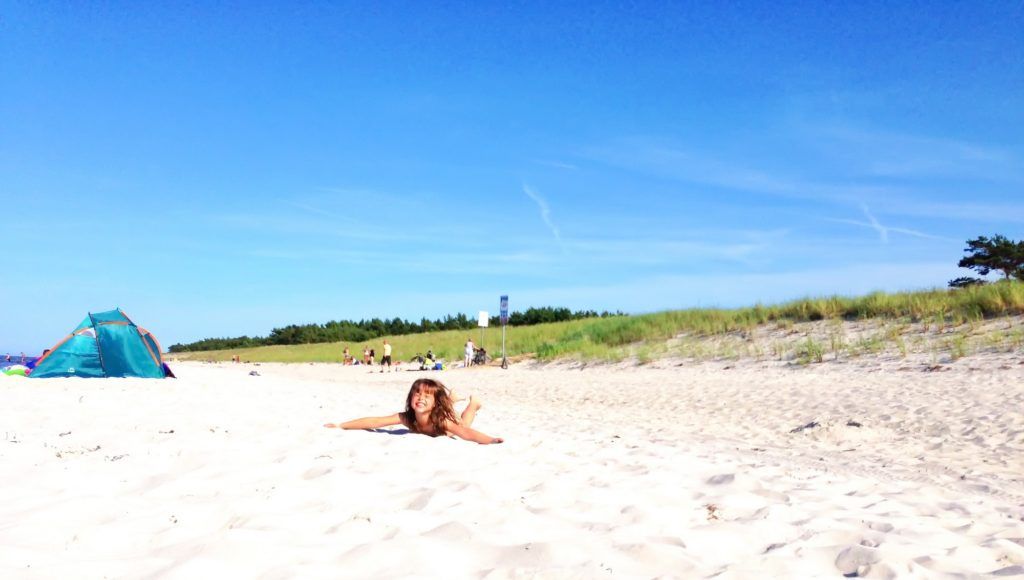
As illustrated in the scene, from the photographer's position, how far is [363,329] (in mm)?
62156

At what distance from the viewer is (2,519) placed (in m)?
3.86

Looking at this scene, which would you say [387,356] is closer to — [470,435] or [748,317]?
[748,317]

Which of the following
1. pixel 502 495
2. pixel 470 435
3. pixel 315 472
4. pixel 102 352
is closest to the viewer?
pixel 502 495

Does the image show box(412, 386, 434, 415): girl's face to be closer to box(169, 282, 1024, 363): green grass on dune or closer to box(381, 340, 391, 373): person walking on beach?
box(169, 282, 1024, 363): green grass on dune

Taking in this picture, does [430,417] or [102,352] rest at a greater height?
[102,352]

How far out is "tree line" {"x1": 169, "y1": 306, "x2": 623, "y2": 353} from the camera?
53.8 m

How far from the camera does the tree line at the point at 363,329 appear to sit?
5378cm

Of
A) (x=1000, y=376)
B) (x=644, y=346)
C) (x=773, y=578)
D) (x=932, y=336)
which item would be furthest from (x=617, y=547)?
(x=644, y=346)

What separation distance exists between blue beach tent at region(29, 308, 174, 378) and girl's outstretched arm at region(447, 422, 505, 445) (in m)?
11.7

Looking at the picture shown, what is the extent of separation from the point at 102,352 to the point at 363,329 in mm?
47003

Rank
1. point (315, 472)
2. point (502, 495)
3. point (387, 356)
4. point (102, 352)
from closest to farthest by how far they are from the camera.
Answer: point (502, 495) < point (315, 472) < point (102, 352) < point (387, 356)

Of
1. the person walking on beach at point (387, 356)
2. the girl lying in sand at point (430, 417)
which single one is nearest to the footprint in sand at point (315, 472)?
the girl lying in sand at point (430, 417)

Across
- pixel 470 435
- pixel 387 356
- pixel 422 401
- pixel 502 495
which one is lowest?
pixel 502 495

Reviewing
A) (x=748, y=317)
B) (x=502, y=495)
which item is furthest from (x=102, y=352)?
(x=748, y=317)
